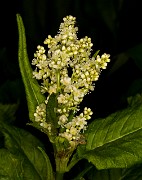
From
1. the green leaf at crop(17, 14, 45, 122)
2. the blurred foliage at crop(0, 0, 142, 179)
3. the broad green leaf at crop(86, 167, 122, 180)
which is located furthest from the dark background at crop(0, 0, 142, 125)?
the green leaf at crop(17, 14, 45, 122)

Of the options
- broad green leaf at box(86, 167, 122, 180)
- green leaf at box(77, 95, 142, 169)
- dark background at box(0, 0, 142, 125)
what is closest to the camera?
green leaf at box(77, 95, 142, 169)

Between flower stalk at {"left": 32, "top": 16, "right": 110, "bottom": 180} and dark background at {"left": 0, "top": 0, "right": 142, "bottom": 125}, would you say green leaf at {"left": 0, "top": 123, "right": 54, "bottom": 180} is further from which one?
dark background at {"left": 0, "top": 0, "right": 142, "bottom": 125}

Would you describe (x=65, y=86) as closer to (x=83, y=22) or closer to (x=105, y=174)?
(x=105, y=174)

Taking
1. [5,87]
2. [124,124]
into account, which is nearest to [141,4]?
[5,87]

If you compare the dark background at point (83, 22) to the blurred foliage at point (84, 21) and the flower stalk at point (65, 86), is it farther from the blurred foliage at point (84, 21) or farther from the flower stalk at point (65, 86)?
the flower stalk at point (65, 86)

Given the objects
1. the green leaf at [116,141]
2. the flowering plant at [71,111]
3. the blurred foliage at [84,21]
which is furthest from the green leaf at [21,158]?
the blurred foliage at [84,21]

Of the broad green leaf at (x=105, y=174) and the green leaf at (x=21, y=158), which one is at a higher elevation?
the green leaf at (x=21, y=158)

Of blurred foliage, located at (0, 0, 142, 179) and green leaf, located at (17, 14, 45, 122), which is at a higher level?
blurred foliage, located at (0, 0, 142, 179)
